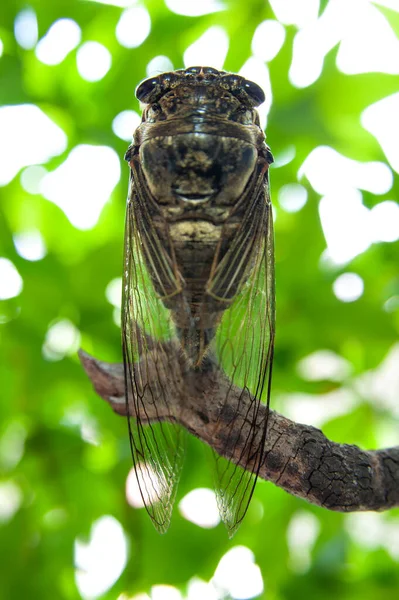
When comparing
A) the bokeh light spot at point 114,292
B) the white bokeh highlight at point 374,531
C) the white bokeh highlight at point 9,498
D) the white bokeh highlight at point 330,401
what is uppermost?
the bokeh light spot at point 114,292

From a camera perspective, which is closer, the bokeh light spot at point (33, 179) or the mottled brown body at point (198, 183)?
the mottled brown body at point (198, 183)

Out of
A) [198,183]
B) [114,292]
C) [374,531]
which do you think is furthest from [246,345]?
[374,531]

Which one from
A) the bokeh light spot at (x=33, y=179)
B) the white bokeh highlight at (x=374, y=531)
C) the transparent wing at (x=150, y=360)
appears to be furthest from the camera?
the white bokeh highlight at (x=374, y=531)

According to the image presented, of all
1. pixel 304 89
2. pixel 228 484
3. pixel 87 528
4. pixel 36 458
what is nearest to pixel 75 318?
pixel 36 458

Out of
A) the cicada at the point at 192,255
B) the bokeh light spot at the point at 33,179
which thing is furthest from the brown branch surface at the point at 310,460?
the bokeh light spot at the point at 33,179

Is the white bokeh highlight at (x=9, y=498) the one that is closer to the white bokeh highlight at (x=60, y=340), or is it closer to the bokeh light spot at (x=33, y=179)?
the white bokeh highlight at (x=60, y=340)

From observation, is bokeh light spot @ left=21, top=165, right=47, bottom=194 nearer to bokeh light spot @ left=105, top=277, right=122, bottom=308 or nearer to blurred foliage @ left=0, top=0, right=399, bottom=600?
blurred foliage @ left=0, top=0, right=399, bottom=600

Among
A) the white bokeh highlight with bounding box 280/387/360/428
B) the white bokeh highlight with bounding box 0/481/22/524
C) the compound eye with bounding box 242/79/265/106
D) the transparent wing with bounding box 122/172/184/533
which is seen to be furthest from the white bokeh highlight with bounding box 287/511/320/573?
the compound eye with bounding box 242/79/265/106
